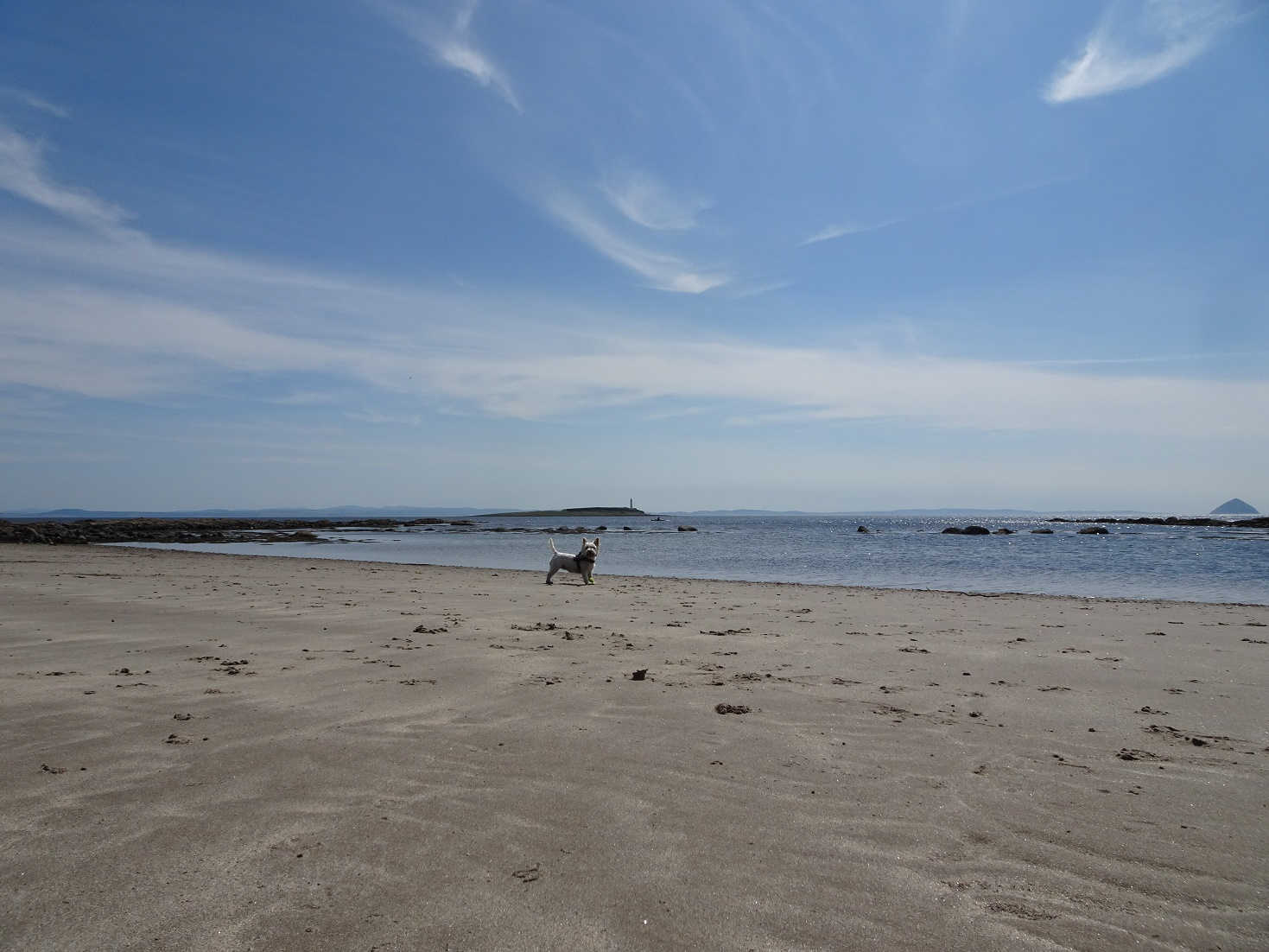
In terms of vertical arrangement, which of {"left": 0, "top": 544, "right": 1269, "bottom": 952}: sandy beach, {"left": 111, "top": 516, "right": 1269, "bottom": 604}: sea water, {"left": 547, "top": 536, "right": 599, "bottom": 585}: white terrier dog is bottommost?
{"left": 111, "top": 516, "right": 1269, "bottom": 604}: sea water

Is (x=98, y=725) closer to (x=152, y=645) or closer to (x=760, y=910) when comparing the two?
(x=152, y=645)

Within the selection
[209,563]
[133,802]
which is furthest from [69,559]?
[133,802]

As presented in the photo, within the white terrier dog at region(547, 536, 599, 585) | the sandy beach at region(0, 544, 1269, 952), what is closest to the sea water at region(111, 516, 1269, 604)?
the white terrier dog at region(547, 536, 599, 585)

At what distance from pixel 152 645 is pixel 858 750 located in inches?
312

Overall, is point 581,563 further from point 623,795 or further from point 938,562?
point 938,562

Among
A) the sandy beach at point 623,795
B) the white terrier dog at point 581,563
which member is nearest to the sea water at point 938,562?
the white terrier dog at point 581,563

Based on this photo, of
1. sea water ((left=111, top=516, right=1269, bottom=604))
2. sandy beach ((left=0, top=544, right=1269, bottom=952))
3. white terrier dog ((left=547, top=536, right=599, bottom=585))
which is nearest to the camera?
sandy beach ((left=0, top=544, right=1269, bottom=952))

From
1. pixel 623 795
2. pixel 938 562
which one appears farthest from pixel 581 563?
pixel 938 562

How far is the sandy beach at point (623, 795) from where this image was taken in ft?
10.1

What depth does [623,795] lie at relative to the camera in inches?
170

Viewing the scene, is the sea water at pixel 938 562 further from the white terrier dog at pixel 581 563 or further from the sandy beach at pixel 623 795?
the sandy beach at pixel 623 795

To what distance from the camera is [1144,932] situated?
3041 millimetres

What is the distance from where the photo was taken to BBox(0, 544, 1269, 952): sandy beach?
308 cm

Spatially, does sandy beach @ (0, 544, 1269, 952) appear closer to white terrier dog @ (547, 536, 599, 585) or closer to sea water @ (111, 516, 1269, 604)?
white terrier dog @ (547, 536, 599, 585)
